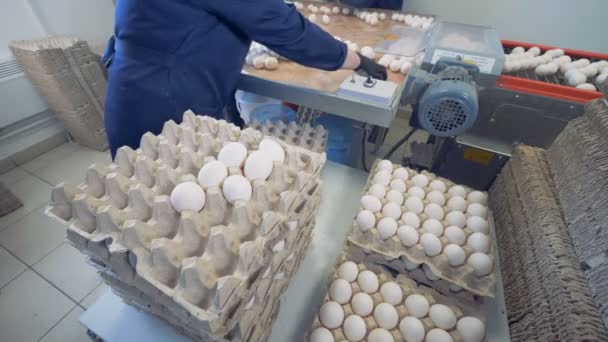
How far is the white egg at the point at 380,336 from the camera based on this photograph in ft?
1.89

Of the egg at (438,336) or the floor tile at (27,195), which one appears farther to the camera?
the floor tile at (27,195)

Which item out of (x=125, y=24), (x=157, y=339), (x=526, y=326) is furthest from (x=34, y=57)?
(x=526, y=326)

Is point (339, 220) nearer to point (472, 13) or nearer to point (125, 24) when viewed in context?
point (125, 24)

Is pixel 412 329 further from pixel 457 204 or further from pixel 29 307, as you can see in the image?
pixel 29 307

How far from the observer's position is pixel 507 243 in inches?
32.0

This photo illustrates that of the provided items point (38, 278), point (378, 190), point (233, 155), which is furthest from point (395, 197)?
point (38, 278)

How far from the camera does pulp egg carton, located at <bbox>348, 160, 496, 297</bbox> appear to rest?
65 centimetres

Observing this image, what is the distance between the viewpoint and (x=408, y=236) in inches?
27.2

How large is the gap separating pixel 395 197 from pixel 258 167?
0.45m

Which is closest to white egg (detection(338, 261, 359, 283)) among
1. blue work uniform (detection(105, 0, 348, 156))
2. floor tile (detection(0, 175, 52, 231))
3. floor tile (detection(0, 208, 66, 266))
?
blue work uniform (detection(105, 0, 348, 156))

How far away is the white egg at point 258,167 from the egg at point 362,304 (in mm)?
366

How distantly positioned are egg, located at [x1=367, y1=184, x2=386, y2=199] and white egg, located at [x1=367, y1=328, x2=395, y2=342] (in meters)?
0.35

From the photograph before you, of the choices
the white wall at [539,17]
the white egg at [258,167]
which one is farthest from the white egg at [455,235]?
the white wall at [539,17]

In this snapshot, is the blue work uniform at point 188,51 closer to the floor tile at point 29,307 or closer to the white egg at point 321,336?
the white egg at point 321,336
